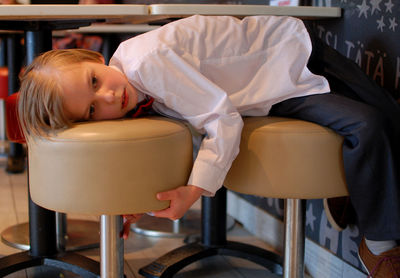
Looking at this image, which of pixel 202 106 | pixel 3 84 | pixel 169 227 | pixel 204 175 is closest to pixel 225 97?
pixel 202 106

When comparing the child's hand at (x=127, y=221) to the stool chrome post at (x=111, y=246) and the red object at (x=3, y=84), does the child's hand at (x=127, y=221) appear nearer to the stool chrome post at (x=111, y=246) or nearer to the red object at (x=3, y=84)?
the stool chrome post at (x=111, y=246)

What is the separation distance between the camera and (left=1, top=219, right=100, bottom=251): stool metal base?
2197 mm

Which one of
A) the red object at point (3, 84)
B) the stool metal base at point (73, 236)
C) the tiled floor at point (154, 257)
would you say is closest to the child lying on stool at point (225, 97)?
the tiled floor at point (154, 257)

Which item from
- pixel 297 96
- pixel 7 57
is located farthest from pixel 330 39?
pixel 7 57

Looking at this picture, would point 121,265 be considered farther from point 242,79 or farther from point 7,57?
→ point 7,57

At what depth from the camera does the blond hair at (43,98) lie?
4.24 feet

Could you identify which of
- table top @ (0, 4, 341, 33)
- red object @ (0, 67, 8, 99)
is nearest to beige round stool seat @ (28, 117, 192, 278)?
table top @ (0, 4, 341, 33)

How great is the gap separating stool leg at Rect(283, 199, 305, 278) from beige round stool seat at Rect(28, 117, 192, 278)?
0.41 m

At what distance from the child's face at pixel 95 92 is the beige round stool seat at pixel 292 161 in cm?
31

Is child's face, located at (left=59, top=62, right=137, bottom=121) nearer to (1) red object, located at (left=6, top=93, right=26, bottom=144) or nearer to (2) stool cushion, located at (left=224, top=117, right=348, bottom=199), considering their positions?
(2) stool cushion, located at (left=224, top=117, right=348, bottom=199)

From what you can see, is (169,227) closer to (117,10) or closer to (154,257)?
(154,257)

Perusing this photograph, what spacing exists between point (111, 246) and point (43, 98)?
1.40ft

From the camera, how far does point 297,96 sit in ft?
5.06

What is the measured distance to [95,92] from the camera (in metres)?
1.39
